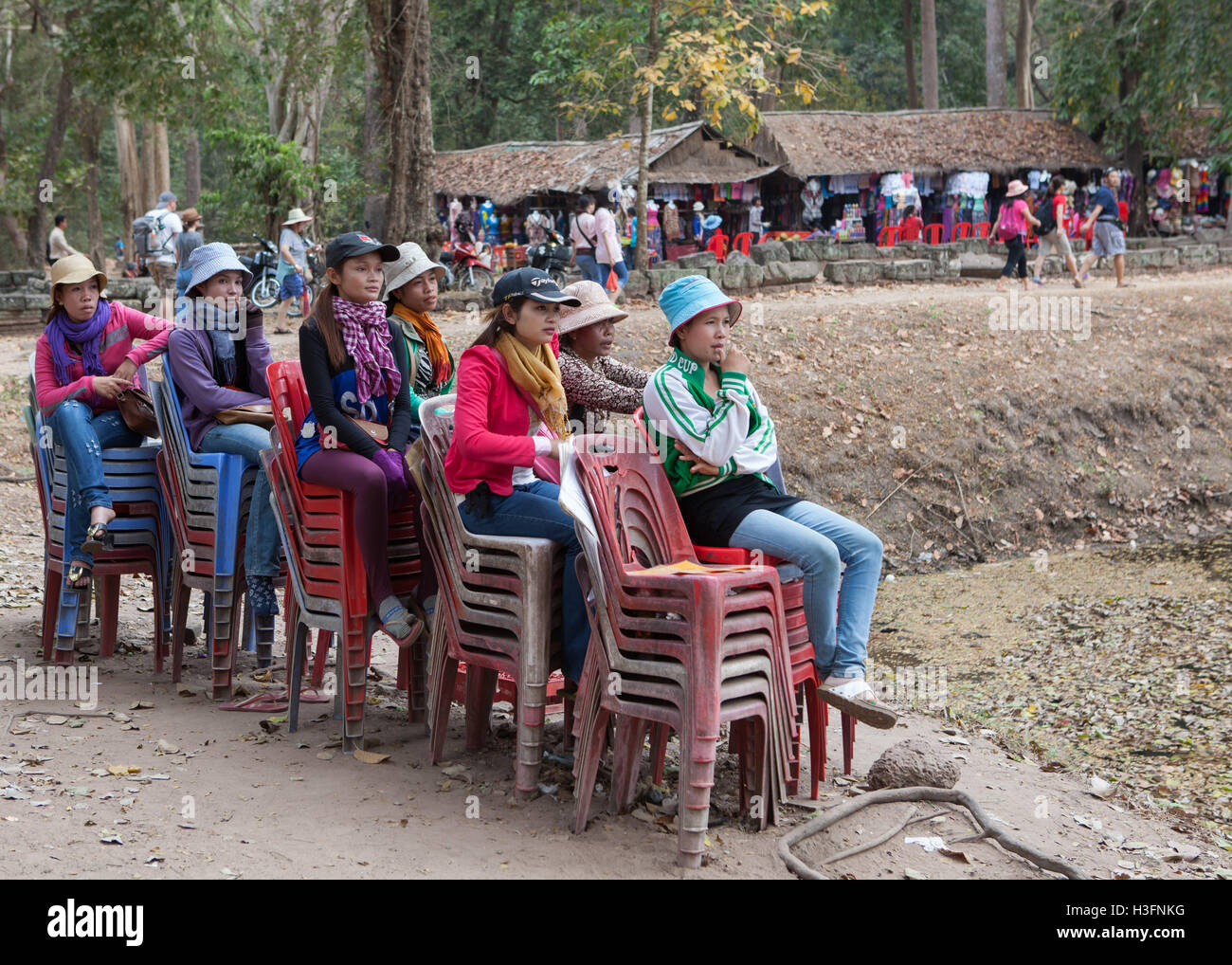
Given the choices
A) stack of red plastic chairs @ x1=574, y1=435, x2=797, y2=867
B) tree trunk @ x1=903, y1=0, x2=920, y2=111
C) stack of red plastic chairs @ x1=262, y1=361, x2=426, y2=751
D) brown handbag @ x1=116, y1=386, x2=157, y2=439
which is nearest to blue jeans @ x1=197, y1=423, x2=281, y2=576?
stack of red plastic chairs @ x1=262, y1=361, x2=426, y2=751

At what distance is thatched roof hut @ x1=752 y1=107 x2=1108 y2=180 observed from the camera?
2675 cm

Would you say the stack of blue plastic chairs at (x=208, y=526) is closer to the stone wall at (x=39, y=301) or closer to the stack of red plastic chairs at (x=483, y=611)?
the stack of red plastic chairs at (x=483, y=611)

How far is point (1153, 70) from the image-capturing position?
82.6 ft

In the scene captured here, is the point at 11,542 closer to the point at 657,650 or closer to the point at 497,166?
the point at 657,650

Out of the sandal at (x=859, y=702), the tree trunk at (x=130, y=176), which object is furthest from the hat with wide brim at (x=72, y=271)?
the tree trunk at (x=130, y=176)

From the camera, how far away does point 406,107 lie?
14.7m

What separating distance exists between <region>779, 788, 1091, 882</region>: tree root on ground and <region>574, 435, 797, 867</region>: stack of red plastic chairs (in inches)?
6.4

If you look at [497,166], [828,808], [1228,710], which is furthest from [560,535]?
[497,166]

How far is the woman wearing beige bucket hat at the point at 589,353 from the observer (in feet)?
17.4

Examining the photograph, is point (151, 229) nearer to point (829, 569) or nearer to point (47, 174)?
point (47, 174)

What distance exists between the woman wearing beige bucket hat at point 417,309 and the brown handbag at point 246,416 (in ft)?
2.23

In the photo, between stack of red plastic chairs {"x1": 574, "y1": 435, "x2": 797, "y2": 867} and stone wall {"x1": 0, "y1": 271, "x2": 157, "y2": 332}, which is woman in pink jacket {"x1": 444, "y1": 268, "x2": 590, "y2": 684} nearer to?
stack of red plastic chairs {"x1": 574, "y1": 435, "x2": 797, "y2": 867}
